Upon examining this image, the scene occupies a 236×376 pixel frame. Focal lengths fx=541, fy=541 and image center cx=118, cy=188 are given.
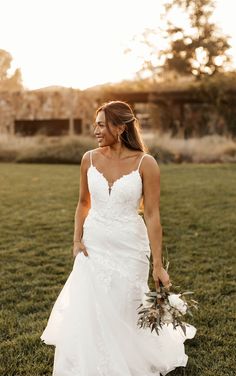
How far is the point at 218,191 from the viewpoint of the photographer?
12.6m

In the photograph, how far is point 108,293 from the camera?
3.66 metres

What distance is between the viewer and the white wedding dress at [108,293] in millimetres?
3570

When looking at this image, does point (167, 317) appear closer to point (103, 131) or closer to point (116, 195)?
point (116, 195)

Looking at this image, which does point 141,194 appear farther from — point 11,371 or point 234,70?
point 234,70

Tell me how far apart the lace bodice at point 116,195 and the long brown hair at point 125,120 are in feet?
0.44

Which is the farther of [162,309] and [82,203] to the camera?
[82,203]

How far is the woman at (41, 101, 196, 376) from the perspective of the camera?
3572 mm

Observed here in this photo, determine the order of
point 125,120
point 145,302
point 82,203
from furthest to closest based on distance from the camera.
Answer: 1. point 82,203
2. point 145,302
3. point 125,120

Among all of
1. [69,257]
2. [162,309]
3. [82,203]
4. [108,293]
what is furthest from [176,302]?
[69,257]

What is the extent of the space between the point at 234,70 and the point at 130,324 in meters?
26.5

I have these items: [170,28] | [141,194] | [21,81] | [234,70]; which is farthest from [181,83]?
[141,194]

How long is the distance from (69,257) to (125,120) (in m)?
4.14

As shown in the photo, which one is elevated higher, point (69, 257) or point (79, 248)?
point (79, 248)

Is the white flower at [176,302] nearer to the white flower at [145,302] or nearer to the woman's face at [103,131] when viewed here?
the white flower at [145,302]
